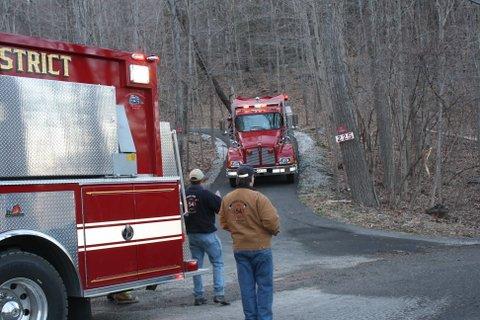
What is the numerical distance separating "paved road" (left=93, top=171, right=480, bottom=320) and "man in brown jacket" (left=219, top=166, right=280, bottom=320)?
0.99 metres

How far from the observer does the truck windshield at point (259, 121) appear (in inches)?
979

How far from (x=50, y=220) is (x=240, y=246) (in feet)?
6.24

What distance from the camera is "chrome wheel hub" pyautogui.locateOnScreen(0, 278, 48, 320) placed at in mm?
5582

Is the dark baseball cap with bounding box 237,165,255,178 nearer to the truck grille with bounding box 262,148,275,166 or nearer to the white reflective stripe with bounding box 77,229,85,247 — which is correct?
the white reflective stripe with bounding box 77,229,85,247

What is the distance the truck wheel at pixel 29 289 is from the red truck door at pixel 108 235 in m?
0.39

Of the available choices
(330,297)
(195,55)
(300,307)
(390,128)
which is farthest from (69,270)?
(195,55)

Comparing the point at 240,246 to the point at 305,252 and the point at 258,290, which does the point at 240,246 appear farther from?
the point at 305,252

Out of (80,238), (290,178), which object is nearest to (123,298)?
(80,238)

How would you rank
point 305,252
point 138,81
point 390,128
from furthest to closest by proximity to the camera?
1. point 390,128
2. point 305,252
3. point 138,81

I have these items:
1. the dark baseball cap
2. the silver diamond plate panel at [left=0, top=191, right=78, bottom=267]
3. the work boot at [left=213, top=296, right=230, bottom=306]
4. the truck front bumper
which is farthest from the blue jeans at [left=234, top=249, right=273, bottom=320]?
the truck front bumper

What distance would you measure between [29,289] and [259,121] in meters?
19.5

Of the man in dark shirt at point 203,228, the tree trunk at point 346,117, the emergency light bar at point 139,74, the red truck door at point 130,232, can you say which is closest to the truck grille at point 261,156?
the tree trunk at point 346,117

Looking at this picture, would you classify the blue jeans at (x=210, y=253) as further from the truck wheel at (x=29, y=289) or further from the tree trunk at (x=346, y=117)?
the tree trunk at (x=346, y=117)

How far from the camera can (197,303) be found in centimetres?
824
